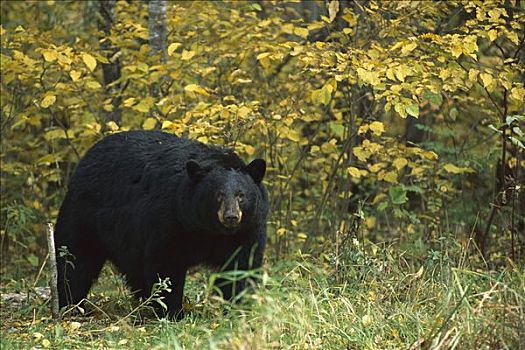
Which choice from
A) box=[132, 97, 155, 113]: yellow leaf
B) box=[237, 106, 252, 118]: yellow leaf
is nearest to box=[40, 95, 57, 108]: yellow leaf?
box=[132, 97, 155, 113]: yellow leaf

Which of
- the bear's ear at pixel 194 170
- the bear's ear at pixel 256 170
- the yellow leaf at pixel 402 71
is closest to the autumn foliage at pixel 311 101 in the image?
the yellow leaf at pixel 402 71

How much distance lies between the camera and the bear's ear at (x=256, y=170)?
684 centimetres

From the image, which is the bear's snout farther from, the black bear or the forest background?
the forest background

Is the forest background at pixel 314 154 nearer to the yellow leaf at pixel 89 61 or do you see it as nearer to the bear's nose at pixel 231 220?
the yellow leaf at pixel 89 61

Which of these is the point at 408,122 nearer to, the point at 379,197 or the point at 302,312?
the point at 379,197

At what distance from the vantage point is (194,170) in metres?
6.78

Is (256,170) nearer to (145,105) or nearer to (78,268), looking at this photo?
(78,268)

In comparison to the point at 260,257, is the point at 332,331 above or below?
above

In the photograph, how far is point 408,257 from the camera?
27.1ft

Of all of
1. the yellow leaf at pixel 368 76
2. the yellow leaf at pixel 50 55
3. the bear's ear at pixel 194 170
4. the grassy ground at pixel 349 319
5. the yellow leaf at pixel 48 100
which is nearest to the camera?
the grassy ground at pixel 349 319

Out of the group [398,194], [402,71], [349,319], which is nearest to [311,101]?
[398,194]

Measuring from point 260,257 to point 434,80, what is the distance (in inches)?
91.7

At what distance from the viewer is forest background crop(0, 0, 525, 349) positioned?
540cm

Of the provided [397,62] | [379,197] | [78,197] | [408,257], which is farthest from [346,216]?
[78,197]
